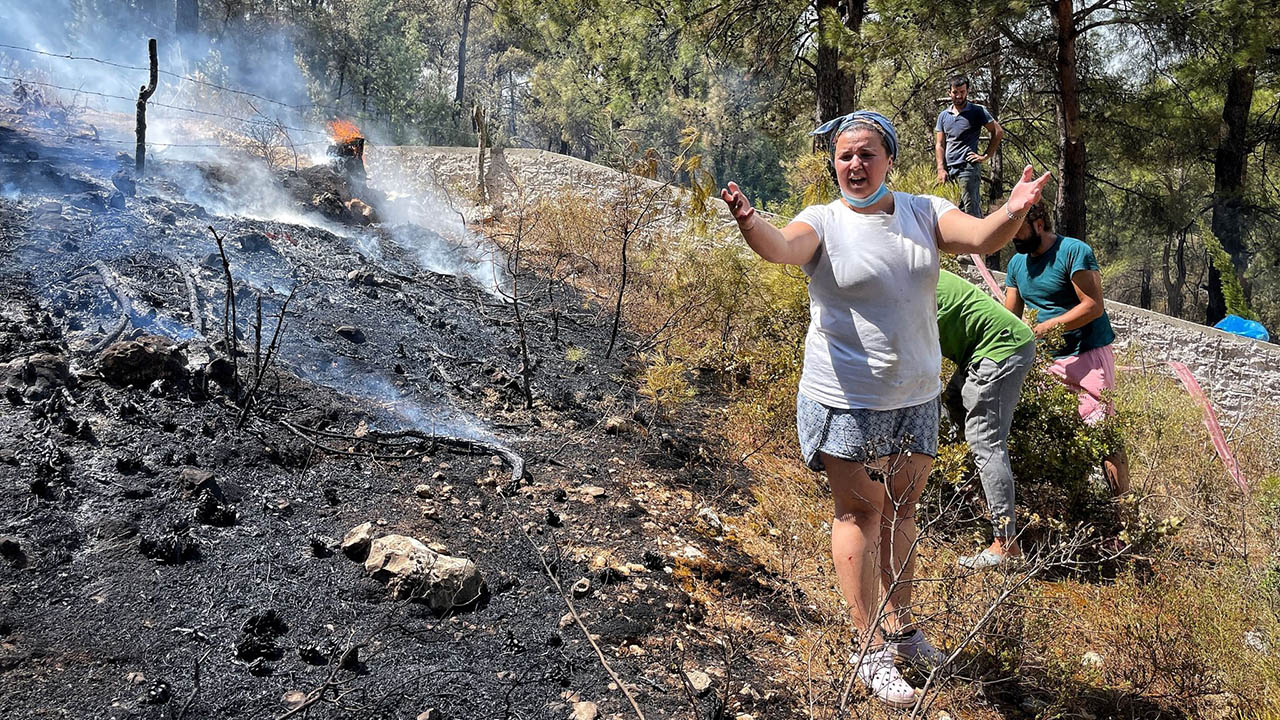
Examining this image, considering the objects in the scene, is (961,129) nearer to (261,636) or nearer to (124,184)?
(261,636)

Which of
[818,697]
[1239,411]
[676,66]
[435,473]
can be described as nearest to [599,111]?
[676,66]

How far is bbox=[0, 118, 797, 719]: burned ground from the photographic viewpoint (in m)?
2.38

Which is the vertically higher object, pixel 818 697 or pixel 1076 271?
pixel 1076 271

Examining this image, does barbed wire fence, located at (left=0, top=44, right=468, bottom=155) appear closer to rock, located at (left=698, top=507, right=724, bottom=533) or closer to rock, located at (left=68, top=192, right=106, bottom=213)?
rock, located at (left=68, top=192, right=106, bottom=213)

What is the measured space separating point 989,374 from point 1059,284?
0.80m

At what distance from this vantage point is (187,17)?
20.3m

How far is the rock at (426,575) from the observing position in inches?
109

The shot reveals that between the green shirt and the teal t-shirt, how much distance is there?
0.59 metres

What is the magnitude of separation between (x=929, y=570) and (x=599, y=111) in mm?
24017

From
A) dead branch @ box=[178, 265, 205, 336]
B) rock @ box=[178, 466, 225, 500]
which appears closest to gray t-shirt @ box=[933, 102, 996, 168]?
dead branch @ box=[178, 265, 205, 336]

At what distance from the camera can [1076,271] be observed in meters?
3.45

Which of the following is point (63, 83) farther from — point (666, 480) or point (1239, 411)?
point (1239, 411)

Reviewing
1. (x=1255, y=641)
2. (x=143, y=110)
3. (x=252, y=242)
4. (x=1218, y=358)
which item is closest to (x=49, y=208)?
(x=252, y=242)

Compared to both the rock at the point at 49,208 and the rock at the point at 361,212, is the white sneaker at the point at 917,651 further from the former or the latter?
the rock at the point at 361,212
